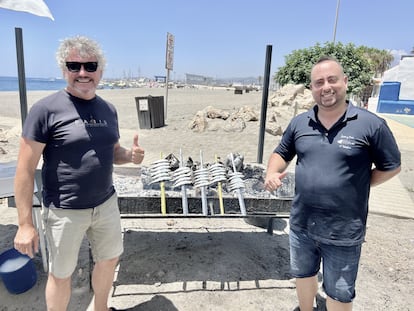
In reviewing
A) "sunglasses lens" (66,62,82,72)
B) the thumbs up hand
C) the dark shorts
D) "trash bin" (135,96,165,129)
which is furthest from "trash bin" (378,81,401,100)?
"sunglasses lens" (66,62,82,72)

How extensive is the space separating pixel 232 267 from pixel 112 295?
119cm

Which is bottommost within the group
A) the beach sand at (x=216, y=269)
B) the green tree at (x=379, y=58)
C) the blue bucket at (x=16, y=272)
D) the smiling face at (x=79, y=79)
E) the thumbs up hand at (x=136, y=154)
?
the beach sand at (x=216, y=269)

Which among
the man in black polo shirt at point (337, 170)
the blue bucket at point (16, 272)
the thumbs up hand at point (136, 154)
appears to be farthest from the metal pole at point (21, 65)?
the man in black polo shirt at point (337, 170)

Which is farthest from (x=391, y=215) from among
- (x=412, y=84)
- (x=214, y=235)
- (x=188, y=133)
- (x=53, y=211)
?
(x=412, y=84)

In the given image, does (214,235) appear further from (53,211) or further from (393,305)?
(53,211)

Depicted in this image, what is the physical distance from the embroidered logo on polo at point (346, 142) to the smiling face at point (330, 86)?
198 millimetres

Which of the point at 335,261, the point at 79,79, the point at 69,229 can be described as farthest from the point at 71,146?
the point at 335,261

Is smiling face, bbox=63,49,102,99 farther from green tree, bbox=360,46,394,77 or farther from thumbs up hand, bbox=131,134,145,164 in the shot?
green tree, bbox=360,46,394,77

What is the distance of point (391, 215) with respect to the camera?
4.67m

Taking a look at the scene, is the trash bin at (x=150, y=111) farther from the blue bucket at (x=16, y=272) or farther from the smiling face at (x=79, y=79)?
the smiling face at (x=79, y=79)

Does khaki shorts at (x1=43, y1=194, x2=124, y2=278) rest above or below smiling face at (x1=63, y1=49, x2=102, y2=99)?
below

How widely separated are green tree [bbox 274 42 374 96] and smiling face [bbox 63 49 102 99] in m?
18.9

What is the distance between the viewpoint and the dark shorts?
193 centimetres

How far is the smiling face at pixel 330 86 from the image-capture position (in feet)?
6.11
